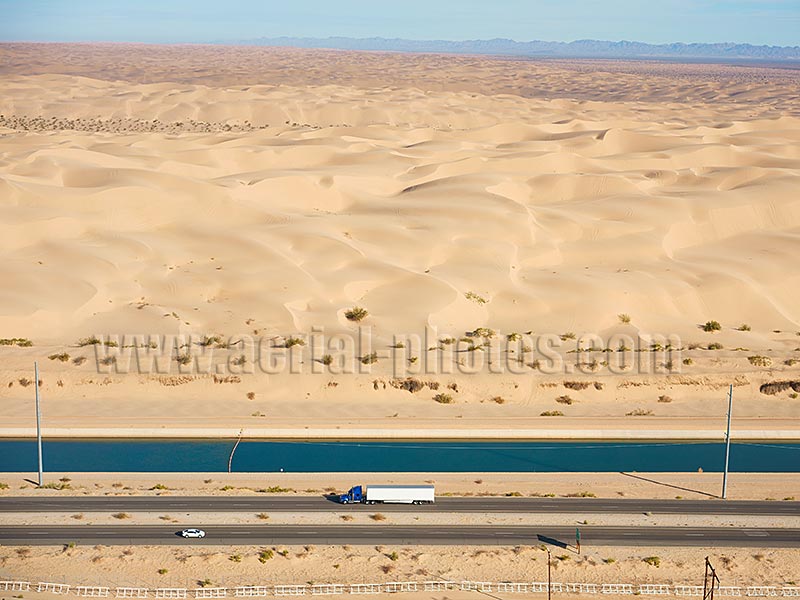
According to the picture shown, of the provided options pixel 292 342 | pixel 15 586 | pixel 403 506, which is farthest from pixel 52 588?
pixel 292 342

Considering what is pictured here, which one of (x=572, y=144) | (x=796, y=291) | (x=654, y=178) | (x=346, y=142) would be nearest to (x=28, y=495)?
(x=796, y=291)

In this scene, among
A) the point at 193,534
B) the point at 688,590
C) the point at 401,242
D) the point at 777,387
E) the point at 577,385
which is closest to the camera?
the point at 688,590

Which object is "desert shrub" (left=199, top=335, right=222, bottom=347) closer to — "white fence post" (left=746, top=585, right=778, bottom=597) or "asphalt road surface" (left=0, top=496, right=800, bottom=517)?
"asphalt road surface" (left=0, top=496, right=800, bottom=517)

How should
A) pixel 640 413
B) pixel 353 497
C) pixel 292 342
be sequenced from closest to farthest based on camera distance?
pixel 353 497
pixel 640 413
pixel 292 342

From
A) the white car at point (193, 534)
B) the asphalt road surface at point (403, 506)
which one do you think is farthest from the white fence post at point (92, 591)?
the asphalt road surface at point (403, 506)

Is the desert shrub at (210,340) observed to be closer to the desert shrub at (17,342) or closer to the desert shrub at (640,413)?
the desert shrub at (17,342)

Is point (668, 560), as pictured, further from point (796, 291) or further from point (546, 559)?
point (796, 291)

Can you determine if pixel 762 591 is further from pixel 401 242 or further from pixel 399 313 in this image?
pixel 401 242
